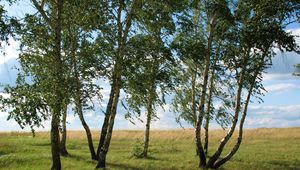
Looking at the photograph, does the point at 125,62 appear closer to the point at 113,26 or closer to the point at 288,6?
the point at 113,26

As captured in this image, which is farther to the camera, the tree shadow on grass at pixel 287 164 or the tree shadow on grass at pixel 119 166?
the tree shadow on grass at pixel 287 164

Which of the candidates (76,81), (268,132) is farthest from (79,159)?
(268,132)

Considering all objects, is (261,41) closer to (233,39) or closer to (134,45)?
(233,39)

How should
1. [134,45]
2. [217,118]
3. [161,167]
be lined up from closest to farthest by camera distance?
[134,45] → [161,167] → [217,118]

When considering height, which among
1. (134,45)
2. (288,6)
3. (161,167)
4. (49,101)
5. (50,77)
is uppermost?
(288,6)

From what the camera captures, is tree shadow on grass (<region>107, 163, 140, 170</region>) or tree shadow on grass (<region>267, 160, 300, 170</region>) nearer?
tree shadow on grass (<region>107, 163, 140, 170</region>)

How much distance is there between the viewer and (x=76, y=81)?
91.6 feet

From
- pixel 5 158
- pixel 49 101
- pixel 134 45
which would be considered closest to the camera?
pixel 49 101

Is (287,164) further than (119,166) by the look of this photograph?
Yes

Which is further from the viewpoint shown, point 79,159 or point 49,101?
point 79,159

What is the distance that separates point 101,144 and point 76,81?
8356mm

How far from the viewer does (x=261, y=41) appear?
3244 centimetres

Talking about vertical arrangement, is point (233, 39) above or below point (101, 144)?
above

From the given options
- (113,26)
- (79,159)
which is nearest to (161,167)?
(79,159)
